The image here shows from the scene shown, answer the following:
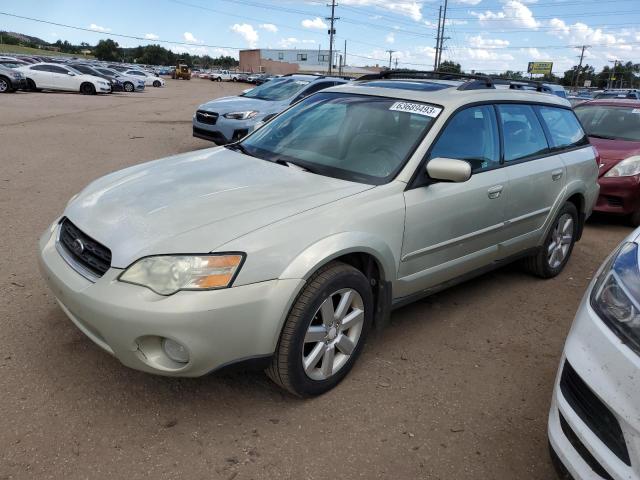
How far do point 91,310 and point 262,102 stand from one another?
8.10 m

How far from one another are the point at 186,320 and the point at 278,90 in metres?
9.07

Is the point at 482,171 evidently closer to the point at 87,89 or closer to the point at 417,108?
the point at 417,108

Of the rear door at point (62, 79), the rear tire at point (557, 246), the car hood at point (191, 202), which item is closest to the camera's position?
the car hood at point (191, 202)

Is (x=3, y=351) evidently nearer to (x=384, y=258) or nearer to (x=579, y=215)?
(x=384, y=258)

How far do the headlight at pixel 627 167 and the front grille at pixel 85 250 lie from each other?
630cm

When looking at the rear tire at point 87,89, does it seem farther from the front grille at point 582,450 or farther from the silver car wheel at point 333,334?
the front grille at point 582,450

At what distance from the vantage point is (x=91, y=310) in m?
2.32

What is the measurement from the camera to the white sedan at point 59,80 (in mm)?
24891

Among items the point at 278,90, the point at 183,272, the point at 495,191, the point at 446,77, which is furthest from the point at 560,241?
the point at 278,90

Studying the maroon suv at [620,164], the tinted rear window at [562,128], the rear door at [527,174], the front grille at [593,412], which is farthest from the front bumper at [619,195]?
the front grille at [593,412]

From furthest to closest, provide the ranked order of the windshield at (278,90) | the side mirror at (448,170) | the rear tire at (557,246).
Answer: the windshield at (278,90)
the rear tire at (557,246)
the side mirror at (448,170)

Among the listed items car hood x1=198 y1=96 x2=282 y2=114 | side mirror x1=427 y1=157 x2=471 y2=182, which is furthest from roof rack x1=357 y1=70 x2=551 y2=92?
car hood x1=198 y1=96 x2=282 y2=114

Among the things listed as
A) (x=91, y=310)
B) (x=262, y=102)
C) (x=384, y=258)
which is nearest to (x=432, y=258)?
(x=384, y=258)

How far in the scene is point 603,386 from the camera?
1.72m
